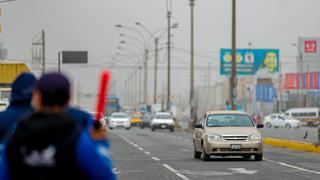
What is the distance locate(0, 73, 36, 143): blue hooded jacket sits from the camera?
251 inches

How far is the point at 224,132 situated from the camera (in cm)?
2675

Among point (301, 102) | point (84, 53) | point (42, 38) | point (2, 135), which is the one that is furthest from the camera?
point (301, 102)

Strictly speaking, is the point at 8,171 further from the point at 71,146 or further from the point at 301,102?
the point at 301,102

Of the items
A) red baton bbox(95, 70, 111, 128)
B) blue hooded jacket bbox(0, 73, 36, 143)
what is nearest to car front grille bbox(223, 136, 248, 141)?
blue hooded jacket bbox(0, 73, 36, 143)

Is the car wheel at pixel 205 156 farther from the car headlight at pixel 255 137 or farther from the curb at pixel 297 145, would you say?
the curb at pixel 297 145

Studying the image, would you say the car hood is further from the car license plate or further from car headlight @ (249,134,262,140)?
the car license plate

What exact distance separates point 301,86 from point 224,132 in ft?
352

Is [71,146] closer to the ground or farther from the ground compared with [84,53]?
closer to the ground

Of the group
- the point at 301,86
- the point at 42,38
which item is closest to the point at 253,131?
the point at 42,38

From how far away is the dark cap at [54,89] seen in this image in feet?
17.4

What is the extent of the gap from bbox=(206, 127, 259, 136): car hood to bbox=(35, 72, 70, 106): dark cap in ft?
70.3

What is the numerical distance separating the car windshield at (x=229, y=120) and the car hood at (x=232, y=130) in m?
0.38

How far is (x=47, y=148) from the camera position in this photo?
515 cm

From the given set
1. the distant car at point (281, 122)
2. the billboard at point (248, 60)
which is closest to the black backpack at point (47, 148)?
the billboard at point (248, 60)
